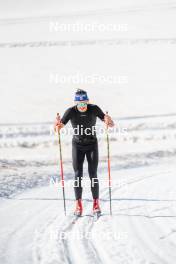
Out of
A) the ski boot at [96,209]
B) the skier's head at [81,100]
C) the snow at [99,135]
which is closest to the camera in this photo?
the snow at [99,135]

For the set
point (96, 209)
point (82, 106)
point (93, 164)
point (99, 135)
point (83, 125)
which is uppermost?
point (82, 106)

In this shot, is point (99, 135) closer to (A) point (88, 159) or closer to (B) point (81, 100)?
(A) point (88, 159)

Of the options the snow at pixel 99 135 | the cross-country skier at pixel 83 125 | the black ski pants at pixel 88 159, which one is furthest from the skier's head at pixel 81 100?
the snow at pixel 99 135

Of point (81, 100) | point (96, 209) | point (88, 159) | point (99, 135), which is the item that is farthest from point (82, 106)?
point (99, 135)

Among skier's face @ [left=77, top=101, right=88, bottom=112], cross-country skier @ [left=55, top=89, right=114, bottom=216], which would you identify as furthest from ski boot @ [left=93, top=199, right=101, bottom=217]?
skier's face @ [left=77, top=101, right=88, bottom=112]

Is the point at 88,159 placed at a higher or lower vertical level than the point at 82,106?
lower

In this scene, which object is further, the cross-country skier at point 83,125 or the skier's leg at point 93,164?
the skier's leg at point 93,164

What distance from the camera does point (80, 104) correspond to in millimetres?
5668

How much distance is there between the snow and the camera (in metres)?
4.71

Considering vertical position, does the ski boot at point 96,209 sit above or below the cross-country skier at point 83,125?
below

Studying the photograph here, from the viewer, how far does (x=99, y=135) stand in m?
14.1

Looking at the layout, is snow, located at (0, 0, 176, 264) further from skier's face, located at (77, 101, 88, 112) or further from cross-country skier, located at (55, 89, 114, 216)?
skier's face, located at (77, 101, 88, 112)

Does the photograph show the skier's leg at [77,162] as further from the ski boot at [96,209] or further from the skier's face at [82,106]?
the skier's face at [82,106]

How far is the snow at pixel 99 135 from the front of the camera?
4.71 meters
